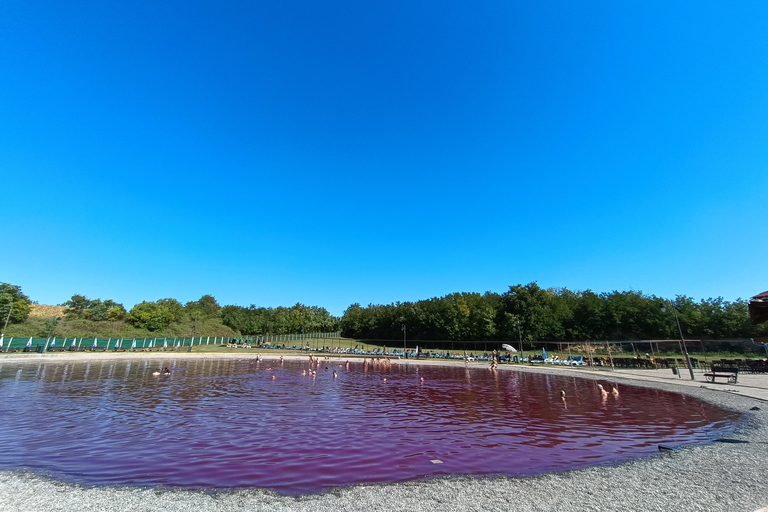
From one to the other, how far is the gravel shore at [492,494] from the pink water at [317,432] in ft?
2.35

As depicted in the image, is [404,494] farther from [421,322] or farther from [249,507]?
[421,322]

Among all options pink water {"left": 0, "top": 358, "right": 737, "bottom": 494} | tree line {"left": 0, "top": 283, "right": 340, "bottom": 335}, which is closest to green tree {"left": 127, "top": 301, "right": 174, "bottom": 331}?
tree line {"left": 0, "top": 283, "right": 340, "bottom": 335}

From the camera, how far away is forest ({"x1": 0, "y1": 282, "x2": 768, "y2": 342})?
55594 millimetres

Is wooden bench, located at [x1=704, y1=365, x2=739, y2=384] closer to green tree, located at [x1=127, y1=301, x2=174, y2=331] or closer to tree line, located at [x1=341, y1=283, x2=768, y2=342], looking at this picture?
tree line, located at [x1=341, y1=283, x2=768, y2=342]

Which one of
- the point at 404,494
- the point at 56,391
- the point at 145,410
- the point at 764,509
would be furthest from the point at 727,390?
the point at 56,391

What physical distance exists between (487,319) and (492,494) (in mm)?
67400

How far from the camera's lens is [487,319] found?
7150 cm

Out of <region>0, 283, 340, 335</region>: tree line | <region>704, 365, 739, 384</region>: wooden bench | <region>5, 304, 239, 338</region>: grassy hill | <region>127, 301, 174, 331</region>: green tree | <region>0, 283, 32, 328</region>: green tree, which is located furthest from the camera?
<region>127, 301, 174, 331</region>: green tree

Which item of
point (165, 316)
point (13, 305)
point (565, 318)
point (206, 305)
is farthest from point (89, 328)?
point (565, 318)

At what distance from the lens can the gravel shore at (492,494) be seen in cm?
648

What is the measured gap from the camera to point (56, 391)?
2086 centimetres

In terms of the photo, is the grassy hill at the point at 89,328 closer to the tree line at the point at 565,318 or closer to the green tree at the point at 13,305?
the green tree at the point at 13,305

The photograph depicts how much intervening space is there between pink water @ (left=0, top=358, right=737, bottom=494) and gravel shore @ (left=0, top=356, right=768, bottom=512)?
2.35ft

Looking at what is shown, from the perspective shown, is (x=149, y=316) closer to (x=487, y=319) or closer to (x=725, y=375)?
(x=487, y=319)
